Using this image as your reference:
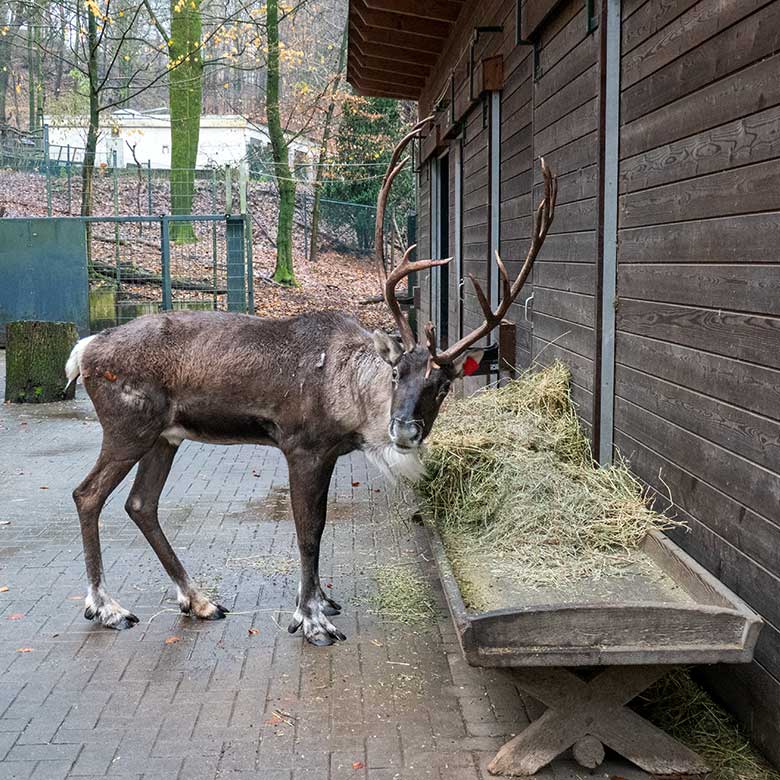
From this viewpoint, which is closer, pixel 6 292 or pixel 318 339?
pixel 318 339

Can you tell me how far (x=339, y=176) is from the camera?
31.3 m

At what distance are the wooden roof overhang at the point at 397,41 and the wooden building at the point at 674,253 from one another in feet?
13.0

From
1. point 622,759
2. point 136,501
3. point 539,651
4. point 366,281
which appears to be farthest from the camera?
point 366,281

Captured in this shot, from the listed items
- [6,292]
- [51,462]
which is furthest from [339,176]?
[51,462]

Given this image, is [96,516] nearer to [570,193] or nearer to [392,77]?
[570,193]

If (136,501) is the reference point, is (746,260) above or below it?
above

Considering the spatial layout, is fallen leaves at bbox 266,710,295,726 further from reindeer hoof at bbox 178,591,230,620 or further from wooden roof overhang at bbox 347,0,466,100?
wooden roof overhang at bbox 347,0,466,100

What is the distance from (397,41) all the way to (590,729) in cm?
1232

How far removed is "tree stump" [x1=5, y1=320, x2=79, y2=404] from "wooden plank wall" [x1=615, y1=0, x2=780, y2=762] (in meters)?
8.89

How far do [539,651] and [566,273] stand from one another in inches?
135

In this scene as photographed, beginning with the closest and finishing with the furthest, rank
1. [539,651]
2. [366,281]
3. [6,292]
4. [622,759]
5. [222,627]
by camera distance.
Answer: [539,651] → [622,759] → [222,627] → [6,292] → [366,281]

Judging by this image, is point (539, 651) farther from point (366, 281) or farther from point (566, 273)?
point (366, 281)

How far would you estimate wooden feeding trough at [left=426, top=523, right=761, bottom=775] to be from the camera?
11.6 feet

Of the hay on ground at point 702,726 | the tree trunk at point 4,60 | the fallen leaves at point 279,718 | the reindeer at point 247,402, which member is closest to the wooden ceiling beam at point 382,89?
the reindeer at point 247,402
